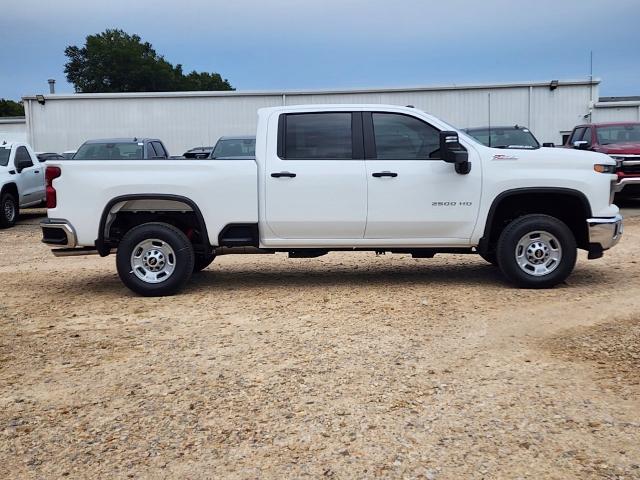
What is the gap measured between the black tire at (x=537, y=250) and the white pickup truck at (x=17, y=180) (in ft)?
36.8

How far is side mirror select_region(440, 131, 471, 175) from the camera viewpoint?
23.3 ft

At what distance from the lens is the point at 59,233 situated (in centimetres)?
736

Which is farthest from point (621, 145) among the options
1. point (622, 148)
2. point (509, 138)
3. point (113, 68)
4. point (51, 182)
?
point (113, 68)

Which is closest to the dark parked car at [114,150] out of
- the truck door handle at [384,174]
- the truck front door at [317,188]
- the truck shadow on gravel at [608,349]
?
the truck front door at [317,188]

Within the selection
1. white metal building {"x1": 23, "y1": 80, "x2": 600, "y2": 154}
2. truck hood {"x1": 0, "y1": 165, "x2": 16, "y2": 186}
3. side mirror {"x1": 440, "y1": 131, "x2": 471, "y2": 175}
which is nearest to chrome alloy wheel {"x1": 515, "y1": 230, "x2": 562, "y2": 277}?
side mirror {"x1": 440, "y1": 131, "x2": 471, "y2": 175}

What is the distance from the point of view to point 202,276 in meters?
8.71

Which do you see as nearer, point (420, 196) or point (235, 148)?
point (420, 196)

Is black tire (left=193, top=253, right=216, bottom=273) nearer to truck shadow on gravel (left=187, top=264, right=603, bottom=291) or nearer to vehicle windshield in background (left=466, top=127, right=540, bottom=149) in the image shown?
truck shadow on gravel (left=187, top=264, right=603, bottom=291)

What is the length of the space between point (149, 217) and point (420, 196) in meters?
2.93

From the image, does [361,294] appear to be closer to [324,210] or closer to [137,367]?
[324,210]

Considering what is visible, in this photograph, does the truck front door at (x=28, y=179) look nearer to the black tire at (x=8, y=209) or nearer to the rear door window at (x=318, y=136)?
the black tire at (x=8, y=209)

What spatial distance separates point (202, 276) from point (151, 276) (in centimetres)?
131

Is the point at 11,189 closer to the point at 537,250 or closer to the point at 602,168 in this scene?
the point at 537,250

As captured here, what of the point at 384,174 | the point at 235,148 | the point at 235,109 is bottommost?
the point at 384,174
